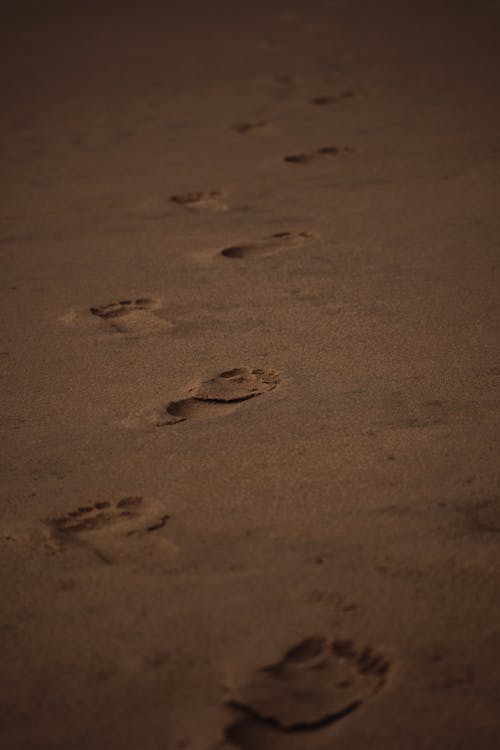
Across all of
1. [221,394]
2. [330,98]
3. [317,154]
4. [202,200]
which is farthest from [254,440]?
[330,98]

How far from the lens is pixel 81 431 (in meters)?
1.98

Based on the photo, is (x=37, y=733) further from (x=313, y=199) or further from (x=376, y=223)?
(x=313, y=199)

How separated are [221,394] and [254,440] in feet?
0.78

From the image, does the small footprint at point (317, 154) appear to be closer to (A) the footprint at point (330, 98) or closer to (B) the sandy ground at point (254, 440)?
(B) the sandy ground at point (254, 440)

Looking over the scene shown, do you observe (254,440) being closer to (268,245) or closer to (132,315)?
(132,315)

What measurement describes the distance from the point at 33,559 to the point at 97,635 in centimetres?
25

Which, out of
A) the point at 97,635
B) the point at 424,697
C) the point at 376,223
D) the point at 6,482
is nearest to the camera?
the point at 424,697

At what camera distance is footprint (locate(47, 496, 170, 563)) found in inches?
63.7

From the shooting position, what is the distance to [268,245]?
3.01 m

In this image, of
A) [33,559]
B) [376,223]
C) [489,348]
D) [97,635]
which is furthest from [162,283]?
[97,635]

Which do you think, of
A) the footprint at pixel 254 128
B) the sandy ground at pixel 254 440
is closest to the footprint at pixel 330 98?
the footprint at pixel 254 128

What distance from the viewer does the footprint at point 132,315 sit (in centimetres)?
249

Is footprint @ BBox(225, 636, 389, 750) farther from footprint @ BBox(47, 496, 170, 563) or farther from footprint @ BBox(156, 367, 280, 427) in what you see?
footprint @ BBox(156, 367, 280, 427)

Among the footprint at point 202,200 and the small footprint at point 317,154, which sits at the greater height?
the small footprint at point 317,154
